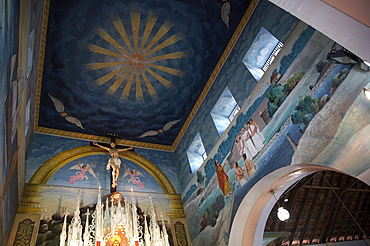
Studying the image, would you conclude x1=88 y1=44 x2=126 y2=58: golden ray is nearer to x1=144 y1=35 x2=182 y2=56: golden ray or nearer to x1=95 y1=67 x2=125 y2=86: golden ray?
x1=95 y1=67 x2=125 y2=86: golden ray

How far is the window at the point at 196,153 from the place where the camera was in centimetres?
1322

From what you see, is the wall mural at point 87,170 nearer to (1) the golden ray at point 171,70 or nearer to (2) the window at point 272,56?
(1) the golden ray at point 171,70

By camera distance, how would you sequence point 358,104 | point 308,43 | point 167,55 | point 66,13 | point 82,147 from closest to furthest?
point 358,104
point 308,43
point 66,13
point 167,55
point 82,147

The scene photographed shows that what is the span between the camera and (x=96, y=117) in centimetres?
1328

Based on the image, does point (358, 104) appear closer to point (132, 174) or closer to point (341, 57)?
point (341, 57)

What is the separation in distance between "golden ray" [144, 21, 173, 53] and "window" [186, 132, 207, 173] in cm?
468

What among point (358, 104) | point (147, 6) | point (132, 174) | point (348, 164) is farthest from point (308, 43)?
point (132, 174)

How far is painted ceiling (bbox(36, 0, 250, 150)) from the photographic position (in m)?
10.1

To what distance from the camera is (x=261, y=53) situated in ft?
33.8

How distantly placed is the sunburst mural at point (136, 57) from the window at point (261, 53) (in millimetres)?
2810

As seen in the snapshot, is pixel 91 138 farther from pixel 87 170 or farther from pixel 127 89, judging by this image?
pixel 127 89

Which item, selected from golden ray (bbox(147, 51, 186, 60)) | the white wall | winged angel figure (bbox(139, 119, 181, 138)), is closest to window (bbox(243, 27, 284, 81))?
golden ray (bbox(147, 51, 186, 60))

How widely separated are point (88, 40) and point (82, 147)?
17.3 ft

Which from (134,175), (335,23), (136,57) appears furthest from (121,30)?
(335,23)
